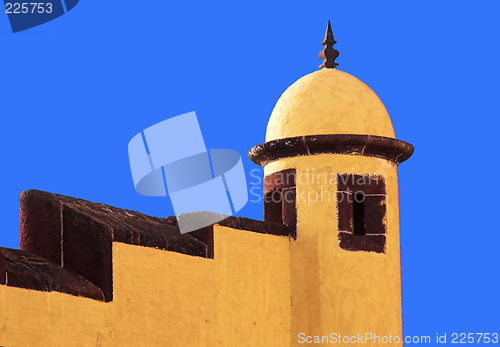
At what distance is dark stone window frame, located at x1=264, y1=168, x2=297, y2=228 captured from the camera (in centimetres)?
1155

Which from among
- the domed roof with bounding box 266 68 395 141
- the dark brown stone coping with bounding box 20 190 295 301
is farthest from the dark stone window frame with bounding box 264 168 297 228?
the dark brown stone coping with bounding box 20 190 295 301

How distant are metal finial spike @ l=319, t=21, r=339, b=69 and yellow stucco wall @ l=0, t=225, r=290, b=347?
229 centimetres

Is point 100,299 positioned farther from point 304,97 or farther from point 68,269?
point 304,97

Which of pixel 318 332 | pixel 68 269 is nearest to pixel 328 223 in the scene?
pixel 318 332

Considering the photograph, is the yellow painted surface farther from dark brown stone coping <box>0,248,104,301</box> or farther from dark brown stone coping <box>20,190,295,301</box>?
dark brown stone coping <box>0,248,104,301</box>

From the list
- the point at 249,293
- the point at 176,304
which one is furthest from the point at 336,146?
the point at 176,304

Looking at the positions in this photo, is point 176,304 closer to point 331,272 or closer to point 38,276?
point 38,276

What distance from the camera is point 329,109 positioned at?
38.4 feet

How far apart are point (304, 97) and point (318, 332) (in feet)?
8.78

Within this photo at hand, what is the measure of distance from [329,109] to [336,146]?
1.65 ft

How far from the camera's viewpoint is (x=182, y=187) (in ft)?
35.7

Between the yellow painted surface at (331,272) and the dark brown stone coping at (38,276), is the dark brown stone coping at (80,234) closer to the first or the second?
the dark brown stone coping at (38,276)

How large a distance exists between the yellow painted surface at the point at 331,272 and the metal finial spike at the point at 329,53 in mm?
1392

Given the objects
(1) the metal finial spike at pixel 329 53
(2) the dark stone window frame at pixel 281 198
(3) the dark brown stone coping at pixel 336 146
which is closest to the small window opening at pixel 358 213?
(3) the dark brown stone coping at pixel 336 146
